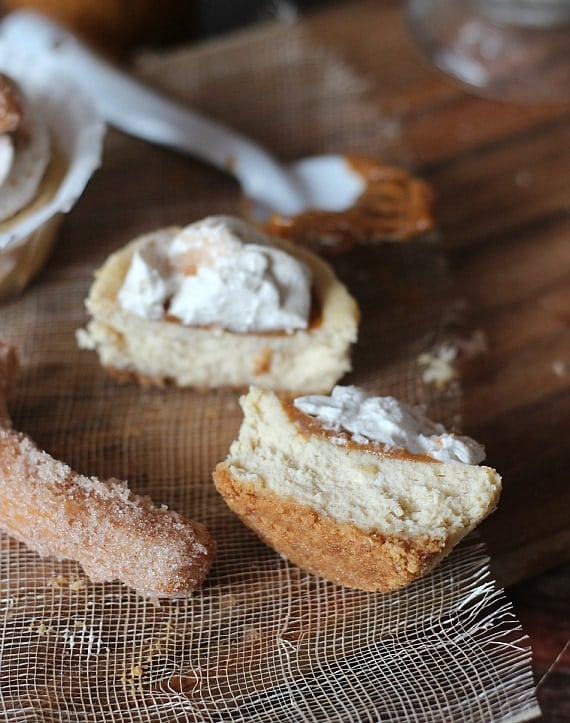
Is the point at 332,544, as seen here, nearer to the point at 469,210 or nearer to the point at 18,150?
the point at 18,150

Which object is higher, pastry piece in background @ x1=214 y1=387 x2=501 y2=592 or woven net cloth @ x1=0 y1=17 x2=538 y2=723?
pastry piece in background @ x1=214 y1=387 x2=501 y2=592

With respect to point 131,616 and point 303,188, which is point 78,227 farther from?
point 131,616

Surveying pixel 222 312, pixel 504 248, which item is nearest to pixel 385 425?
pixel 222 312

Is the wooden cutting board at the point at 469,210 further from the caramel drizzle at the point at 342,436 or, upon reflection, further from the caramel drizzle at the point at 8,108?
the caramel drizzle at the point at 8,108

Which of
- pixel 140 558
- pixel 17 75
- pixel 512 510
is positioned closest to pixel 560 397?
pixel 512 510

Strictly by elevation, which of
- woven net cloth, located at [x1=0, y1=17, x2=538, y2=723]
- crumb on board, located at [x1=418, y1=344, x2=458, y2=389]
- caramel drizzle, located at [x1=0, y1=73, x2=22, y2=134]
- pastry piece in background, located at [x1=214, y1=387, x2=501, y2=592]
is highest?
caramel drizzle, located at [x1=0, y1=73, x2=22, y2=134]

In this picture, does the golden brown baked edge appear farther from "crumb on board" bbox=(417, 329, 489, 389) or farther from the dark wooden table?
"crumb on board" bbox=(417, 329, 489, 389)

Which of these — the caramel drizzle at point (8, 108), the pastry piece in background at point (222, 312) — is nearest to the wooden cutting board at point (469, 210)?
the pastry piece in background at point (222, 312)

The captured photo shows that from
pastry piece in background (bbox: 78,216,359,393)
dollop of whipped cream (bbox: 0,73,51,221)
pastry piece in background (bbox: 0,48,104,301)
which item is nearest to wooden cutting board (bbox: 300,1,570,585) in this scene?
pastry piece in background (bbox: 78,216,359,393)
